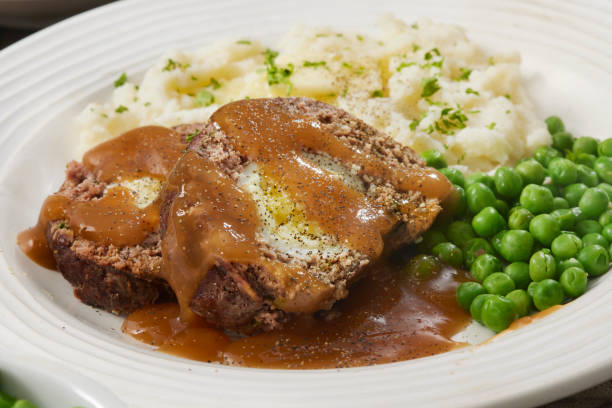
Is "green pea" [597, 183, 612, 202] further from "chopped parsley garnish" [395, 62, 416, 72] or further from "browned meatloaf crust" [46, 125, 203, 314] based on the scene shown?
"browned meatloaf crust" [46, 125, 203, 314]

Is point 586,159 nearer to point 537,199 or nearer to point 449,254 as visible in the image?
point 537,199

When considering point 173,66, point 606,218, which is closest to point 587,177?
point 606,218

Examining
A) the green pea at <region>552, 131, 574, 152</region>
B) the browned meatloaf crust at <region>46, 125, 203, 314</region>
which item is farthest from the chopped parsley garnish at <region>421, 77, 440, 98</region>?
the browned meatloaf crust at <region>46, 125, 203, 314</region>

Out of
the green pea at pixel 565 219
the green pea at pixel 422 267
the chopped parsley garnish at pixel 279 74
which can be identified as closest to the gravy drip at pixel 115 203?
the chopped parsley garnish at pixel 279 74

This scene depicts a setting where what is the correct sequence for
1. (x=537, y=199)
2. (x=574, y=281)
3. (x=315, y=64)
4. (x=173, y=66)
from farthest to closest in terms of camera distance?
(x=173, y=66), (x=315, y=64), (x=537, y=199), (x=574, y=281)

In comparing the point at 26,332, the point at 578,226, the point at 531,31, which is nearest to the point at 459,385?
the point at 578,226
